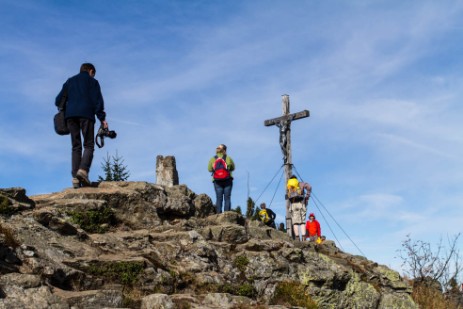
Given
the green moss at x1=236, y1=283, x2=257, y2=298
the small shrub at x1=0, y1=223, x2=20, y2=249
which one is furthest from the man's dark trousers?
the green moss at x1=236, y1=283, x2=257, y2=298

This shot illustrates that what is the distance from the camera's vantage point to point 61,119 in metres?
11.8

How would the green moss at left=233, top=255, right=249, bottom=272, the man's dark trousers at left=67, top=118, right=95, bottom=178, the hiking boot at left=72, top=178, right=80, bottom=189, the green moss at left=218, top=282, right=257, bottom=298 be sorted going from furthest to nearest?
the hiking boot at left=72, top=178, right=80, bottom=189, the man's dark trousers at left=67, top=118, right=95, bottom=178, the green moss at left=233, top=255, right=249, bottom=272, the green moss at left=218, top=282, right=257, bottom=298

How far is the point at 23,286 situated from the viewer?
7422mm

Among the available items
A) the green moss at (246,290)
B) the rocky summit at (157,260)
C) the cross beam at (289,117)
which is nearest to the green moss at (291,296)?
the rocky summit at (157,260)

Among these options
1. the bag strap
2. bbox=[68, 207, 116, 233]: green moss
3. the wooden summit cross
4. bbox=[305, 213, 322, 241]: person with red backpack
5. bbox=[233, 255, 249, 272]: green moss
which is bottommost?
bbox=[233, 255, 249, 272]: green moss

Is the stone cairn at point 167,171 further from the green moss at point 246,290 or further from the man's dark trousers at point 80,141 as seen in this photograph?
the green moss at point 246,290

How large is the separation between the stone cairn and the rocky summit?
220cm

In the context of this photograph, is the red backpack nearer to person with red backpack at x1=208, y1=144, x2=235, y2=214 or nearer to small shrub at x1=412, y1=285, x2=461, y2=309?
person with red backpack at x1=208, y1=144, x2=235, y2=214

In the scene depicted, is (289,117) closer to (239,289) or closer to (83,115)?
(83,115)

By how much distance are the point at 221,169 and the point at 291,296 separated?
4871 millimetres

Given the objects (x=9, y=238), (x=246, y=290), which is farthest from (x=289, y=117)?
(x=9, y=238)

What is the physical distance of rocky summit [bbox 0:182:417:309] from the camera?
26.3ft

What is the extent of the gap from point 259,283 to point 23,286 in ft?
14.1

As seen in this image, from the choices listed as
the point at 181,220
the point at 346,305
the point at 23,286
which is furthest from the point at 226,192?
the point at 23,286
